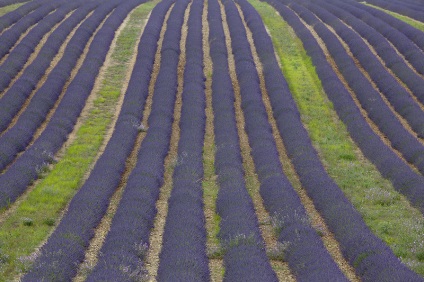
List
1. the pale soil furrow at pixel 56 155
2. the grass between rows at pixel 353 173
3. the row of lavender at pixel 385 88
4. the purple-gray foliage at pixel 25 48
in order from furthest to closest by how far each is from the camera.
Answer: the purple-gray foliage at pixel 25 48 < the row of lavender at pixel 385 88 < the pale soil furrow at pixel 56 155 < the grass between rows at pixel 353 173

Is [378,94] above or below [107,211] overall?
below

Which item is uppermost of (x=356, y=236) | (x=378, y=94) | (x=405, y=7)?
(x=356, y=236)

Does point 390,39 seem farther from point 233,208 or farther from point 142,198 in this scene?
point 142,198

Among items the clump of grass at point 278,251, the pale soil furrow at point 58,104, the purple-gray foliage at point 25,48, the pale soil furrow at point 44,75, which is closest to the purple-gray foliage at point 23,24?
the purple-gray foliage at point 25,48

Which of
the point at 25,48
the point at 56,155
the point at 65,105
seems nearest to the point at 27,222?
the point at 56,155

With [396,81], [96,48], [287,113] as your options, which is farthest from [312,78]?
[96,48]

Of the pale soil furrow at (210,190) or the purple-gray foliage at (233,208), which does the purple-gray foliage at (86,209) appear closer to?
the pale soil furrow at (210,190)
